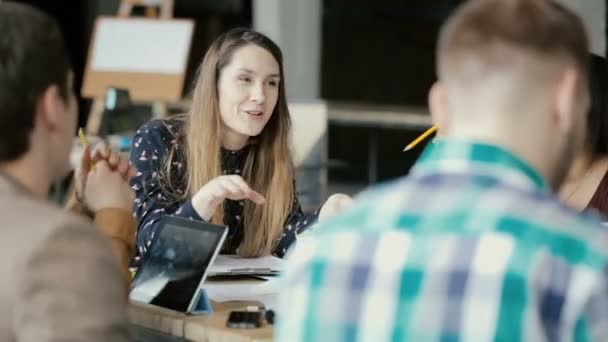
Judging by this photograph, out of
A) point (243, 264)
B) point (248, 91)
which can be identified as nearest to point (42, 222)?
point (243, 264)

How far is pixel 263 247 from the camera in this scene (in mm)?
2885

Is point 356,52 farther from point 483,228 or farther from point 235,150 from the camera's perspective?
point 483,228

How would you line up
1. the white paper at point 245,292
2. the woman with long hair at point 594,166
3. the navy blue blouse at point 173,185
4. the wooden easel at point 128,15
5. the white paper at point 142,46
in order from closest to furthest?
the white paper at point 245,292
the woman with long hair at point 594,166
the navy blue blouse at point 173,185
the wooden easel at point 128,15
the white paper at point 142,46

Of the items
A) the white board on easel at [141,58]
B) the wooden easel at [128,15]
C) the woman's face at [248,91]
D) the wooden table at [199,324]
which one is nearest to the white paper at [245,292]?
the wooden table at [199,324]

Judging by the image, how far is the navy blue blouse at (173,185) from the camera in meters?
2.82

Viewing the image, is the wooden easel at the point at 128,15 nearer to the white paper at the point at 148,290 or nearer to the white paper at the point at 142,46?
the white paper at the point at 142,46

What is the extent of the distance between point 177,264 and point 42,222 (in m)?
0.86

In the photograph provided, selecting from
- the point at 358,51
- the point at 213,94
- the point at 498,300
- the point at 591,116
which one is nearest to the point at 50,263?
the point at 498,300

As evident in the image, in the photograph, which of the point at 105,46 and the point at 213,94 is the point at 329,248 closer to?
the point at 213,94

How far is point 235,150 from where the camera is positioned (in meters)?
3.03

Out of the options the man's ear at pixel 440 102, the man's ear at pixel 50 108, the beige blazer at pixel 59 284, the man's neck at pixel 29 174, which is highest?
the man's ear at pixel 440 102

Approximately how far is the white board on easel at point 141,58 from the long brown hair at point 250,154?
3.25 m

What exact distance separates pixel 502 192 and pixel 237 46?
6.36ft

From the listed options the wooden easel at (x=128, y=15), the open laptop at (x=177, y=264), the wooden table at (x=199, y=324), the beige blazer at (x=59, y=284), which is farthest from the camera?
the wooden easel at (x=128, y=15)
